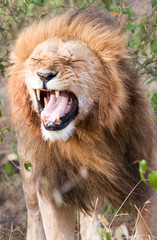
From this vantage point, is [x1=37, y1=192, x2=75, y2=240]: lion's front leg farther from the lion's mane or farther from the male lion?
the lion's mane

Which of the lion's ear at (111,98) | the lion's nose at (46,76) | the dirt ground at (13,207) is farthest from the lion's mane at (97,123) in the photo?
the dirt ground at (13,207)

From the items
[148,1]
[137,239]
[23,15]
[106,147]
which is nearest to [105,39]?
[106,147]

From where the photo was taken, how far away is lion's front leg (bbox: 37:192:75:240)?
3697 mm

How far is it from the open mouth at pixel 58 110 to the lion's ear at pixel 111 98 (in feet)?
0.57

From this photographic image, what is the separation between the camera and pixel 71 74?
307 cm

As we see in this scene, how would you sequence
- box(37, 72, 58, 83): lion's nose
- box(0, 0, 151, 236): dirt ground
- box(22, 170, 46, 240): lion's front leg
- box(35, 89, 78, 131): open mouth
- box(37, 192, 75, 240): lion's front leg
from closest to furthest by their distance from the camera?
box(37, 72, 58, 83): lion's nose → box(35, 89, 78, 131): open mouth → box(37, 192, 75, 240): lion's front leg → box(22, 170, 46, 240): lion's front leg → box(0, 0, 151, 236): dirt ground

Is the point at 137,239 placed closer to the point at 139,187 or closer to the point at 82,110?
the point at 139,187

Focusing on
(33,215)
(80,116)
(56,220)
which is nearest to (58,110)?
(80,116)

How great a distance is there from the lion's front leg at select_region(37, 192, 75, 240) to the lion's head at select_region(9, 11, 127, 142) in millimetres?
758

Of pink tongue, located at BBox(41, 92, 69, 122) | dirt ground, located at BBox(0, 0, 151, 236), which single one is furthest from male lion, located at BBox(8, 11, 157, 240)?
dirt ground, located at BBox(0, 0, 151, 236)

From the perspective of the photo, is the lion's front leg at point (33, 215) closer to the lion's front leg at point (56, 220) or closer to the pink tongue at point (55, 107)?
the lion's front leg at point (56, 220)

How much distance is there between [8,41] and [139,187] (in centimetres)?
267

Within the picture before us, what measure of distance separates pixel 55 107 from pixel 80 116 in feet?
0.55

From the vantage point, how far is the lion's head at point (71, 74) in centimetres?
308
